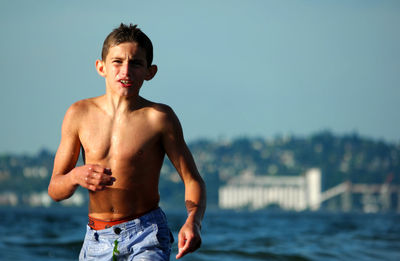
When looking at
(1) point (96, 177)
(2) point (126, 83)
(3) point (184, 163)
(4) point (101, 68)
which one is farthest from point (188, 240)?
(4) point (101, 68)

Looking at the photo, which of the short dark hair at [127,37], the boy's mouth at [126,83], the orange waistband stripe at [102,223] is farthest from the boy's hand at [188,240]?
the short dark hair at [127,37]

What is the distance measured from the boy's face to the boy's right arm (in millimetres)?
249

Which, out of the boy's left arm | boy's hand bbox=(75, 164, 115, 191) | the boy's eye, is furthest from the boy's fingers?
the boy's eye

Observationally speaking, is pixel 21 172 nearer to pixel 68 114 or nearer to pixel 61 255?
pixel 61 255

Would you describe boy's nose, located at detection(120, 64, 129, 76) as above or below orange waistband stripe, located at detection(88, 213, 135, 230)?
above

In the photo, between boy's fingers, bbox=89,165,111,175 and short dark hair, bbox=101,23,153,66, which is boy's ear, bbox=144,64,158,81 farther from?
boy's fingers, bbox=89,165,111,175

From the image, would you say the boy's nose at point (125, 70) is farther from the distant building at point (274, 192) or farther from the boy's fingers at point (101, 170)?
the distant building at point (274, 192)

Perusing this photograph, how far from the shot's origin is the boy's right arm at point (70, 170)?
10.1ft

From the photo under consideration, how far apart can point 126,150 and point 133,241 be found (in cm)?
44

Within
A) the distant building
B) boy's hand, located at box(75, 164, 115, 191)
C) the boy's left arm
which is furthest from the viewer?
the distant building

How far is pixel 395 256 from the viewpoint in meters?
13.8

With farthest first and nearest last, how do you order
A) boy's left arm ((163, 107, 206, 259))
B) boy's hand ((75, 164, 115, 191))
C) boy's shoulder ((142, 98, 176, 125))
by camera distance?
boy's shoulder ((142, 98, 176, 125))
boy's left arm ((163, 107, 206, 259))
boy's hand ((75, 164, 115, 191))

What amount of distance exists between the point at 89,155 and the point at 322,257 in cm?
1127

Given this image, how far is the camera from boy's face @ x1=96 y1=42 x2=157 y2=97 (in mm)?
3484
